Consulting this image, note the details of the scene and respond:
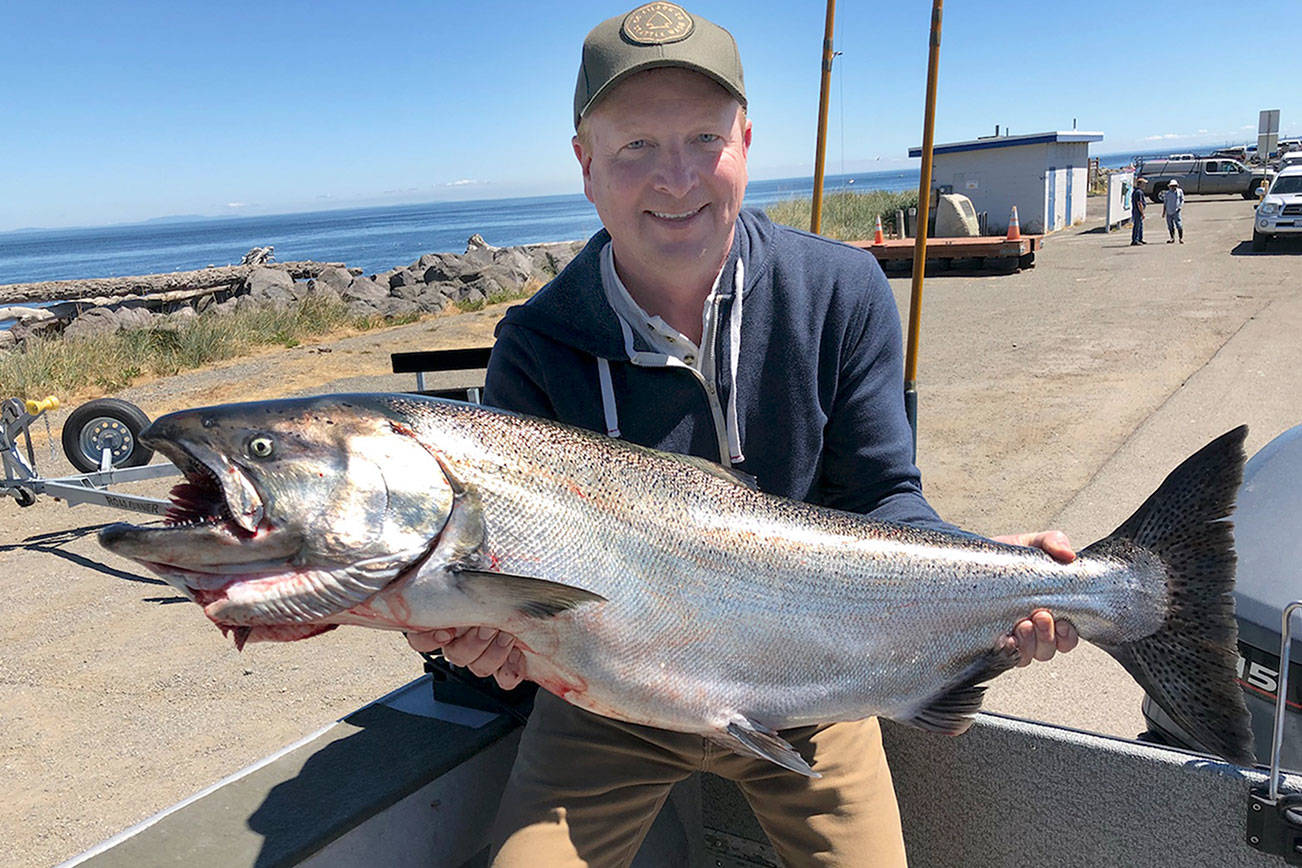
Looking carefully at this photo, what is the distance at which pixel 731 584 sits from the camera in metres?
2.33

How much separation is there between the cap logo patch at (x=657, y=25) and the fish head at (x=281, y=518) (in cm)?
131

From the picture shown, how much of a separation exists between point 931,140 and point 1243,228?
31.4 m

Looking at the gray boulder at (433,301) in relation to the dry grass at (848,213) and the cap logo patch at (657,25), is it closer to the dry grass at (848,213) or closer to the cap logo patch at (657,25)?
the dry grass at (848,213)

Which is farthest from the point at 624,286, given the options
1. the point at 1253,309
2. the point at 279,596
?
the point at 1253,309

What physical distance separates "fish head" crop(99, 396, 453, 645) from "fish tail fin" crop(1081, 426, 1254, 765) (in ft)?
5.68

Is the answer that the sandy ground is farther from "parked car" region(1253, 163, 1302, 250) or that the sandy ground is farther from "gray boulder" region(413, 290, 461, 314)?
"gray boulder" region(413, 290, 461, 314)

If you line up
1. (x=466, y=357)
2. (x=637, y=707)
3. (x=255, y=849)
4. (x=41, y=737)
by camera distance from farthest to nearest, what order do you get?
(x=41, y=737)
(x=466, y=357)
(x=637, y=707)
(x=255, y=849)

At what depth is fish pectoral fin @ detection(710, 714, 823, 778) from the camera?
2.31 meters

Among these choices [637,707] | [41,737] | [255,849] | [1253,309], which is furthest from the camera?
[1253,309]

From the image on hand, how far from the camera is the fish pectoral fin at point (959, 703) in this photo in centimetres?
251

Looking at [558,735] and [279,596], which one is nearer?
[279,596]

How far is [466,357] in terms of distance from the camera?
3674 mm

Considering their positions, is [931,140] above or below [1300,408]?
above

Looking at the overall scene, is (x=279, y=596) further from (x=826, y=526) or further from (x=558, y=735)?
(x=826, y=526)
